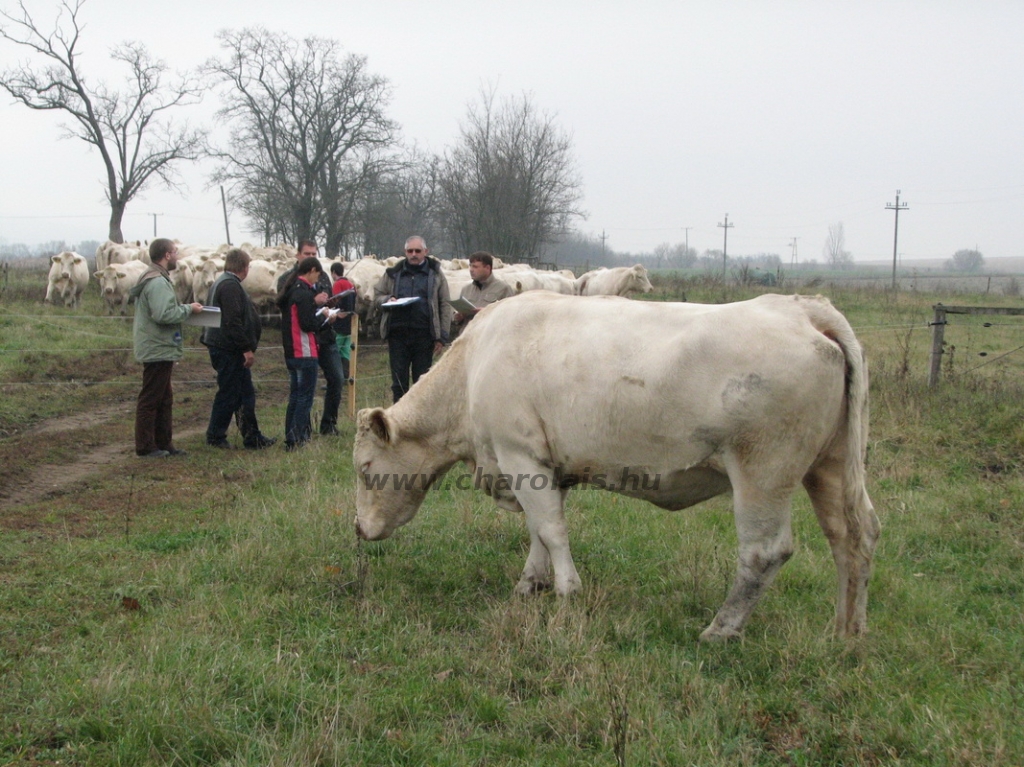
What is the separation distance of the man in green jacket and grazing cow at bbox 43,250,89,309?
14.8 metres

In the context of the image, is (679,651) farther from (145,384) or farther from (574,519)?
(145,384)

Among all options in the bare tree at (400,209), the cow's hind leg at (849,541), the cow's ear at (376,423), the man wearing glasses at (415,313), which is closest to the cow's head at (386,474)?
the cow's ear at (376,423)

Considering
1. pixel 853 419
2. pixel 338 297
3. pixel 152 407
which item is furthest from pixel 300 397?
pixel 853 419

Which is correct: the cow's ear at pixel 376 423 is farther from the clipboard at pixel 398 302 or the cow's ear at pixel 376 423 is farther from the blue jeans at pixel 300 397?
the blue jeans at pixel 300 397

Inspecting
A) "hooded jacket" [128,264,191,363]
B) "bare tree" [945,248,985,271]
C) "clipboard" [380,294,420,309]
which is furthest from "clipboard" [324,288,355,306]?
"bare tree" [945,248,985,271]

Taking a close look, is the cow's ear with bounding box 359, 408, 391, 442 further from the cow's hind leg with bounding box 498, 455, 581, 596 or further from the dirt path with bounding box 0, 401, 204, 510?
the dirt path with bounding box 0, 401, 204, 510

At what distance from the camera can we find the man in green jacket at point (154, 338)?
32.3 ft

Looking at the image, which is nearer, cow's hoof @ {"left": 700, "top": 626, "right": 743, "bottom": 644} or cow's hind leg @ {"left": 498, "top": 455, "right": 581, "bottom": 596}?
cow's hoof @ {"left": 700, "top": 626, "right": 743, "bottom": 644}

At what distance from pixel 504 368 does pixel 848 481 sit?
200cm

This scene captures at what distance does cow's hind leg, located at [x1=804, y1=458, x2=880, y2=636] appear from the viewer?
5039 millimetres

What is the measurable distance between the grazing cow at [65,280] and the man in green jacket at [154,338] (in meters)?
14.8

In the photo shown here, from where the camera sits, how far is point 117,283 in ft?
73.6

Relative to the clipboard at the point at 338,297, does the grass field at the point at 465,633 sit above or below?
below

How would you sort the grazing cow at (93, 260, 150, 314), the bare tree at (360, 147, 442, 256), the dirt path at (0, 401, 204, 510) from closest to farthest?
1. the dirt path at (0, 401, 204, 510)
2. the grazing cow at (93, 260, 150, 314)
3. the bare tree at (360, 147, 442, 256)
